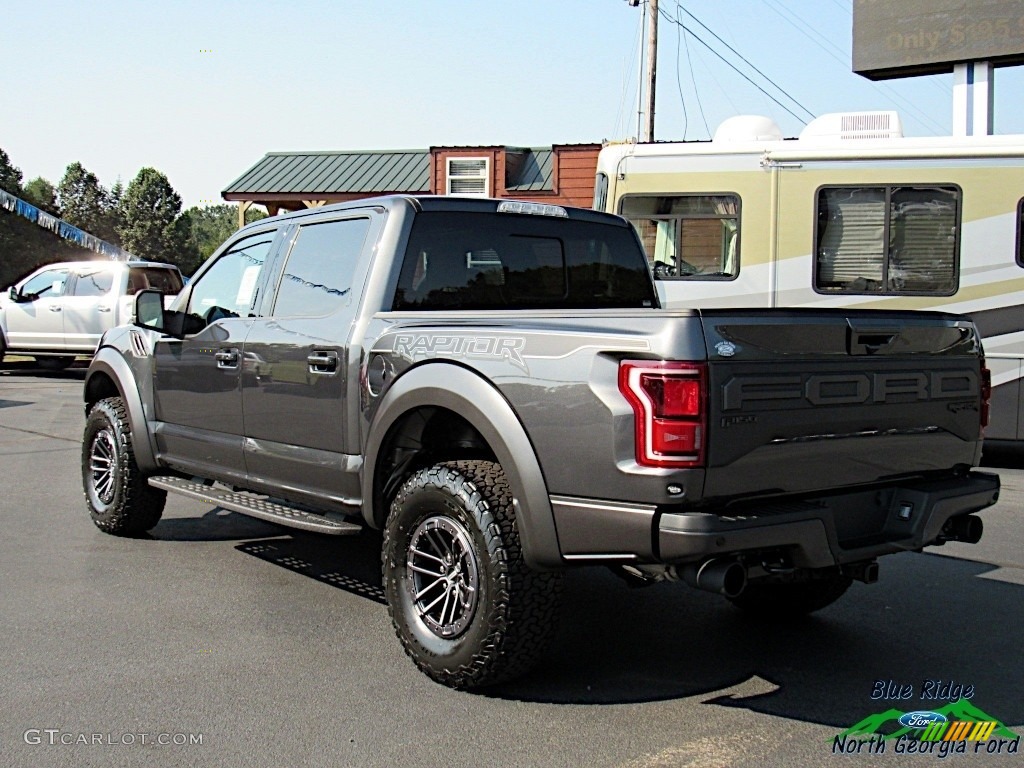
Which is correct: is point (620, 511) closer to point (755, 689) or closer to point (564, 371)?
point (564, 371)

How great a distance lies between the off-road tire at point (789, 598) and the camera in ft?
16.1

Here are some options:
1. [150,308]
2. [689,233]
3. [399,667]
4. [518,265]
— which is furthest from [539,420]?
[689,233]

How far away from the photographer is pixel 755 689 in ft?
13.7

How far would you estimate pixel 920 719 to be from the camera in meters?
3.88

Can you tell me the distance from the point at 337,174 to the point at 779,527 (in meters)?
26.6

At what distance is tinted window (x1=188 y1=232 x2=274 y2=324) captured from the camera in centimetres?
571

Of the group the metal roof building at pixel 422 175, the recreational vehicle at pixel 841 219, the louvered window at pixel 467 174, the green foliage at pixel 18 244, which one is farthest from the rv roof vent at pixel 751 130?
the green foliage at pixel 18 244

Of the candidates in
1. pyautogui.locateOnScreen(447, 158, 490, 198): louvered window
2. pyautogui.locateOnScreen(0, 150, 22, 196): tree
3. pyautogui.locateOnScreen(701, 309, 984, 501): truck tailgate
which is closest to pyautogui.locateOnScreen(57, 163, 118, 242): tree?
pyautogui.locateOnScreen(0, 150, 22, 196): tree

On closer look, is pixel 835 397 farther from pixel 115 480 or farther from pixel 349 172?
pixel 349 172

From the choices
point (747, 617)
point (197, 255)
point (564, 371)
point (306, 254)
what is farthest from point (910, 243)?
point (197, 255)

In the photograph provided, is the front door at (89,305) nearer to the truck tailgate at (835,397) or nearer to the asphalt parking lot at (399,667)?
the asphalt parking lot at (399,667)

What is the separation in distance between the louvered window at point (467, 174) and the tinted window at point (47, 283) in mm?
10082

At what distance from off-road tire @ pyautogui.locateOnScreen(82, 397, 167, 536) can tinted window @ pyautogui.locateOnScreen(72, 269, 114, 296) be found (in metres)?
12.2

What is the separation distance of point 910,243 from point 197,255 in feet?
280
